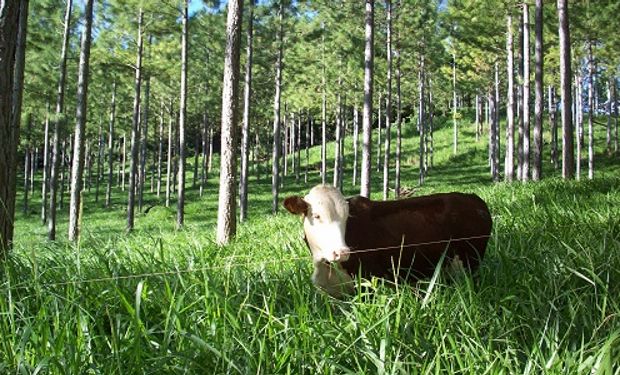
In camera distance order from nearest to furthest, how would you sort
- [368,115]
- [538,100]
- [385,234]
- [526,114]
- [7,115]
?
1. [385,234]
2. [7,115]
3. [368,115]
4. [538,100]
5. [526,114]

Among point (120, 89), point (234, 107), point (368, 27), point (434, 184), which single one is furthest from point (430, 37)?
point (234, 107)

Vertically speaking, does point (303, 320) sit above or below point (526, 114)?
below

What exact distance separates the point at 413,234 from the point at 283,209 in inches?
860

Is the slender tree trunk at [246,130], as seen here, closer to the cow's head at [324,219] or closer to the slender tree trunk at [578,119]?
the slender tree trunk at [578,119]

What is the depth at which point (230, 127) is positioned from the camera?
7992mm

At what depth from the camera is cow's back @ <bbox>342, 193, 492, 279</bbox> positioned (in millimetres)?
3340

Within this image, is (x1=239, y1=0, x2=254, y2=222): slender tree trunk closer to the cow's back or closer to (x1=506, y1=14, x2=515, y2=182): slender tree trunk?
(x1=506, y1=14, x2=515, y2=182): slender tree trunk

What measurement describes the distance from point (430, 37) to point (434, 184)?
835 centimetres

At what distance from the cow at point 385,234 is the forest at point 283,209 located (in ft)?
0.45

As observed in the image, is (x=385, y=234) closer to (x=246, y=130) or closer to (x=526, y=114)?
(x=526, y=114)

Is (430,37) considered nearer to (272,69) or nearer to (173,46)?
(272,69)

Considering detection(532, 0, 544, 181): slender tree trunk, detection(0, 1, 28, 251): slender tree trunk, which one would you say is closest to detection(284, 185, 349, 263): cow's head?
detection(0, 1, 28, 251): slender tree trunk

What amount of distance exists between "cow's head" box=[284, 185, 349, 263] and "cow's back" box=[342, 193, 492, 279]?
13 cm

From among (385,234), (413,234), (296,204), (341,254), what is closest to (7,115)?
(296,204)
